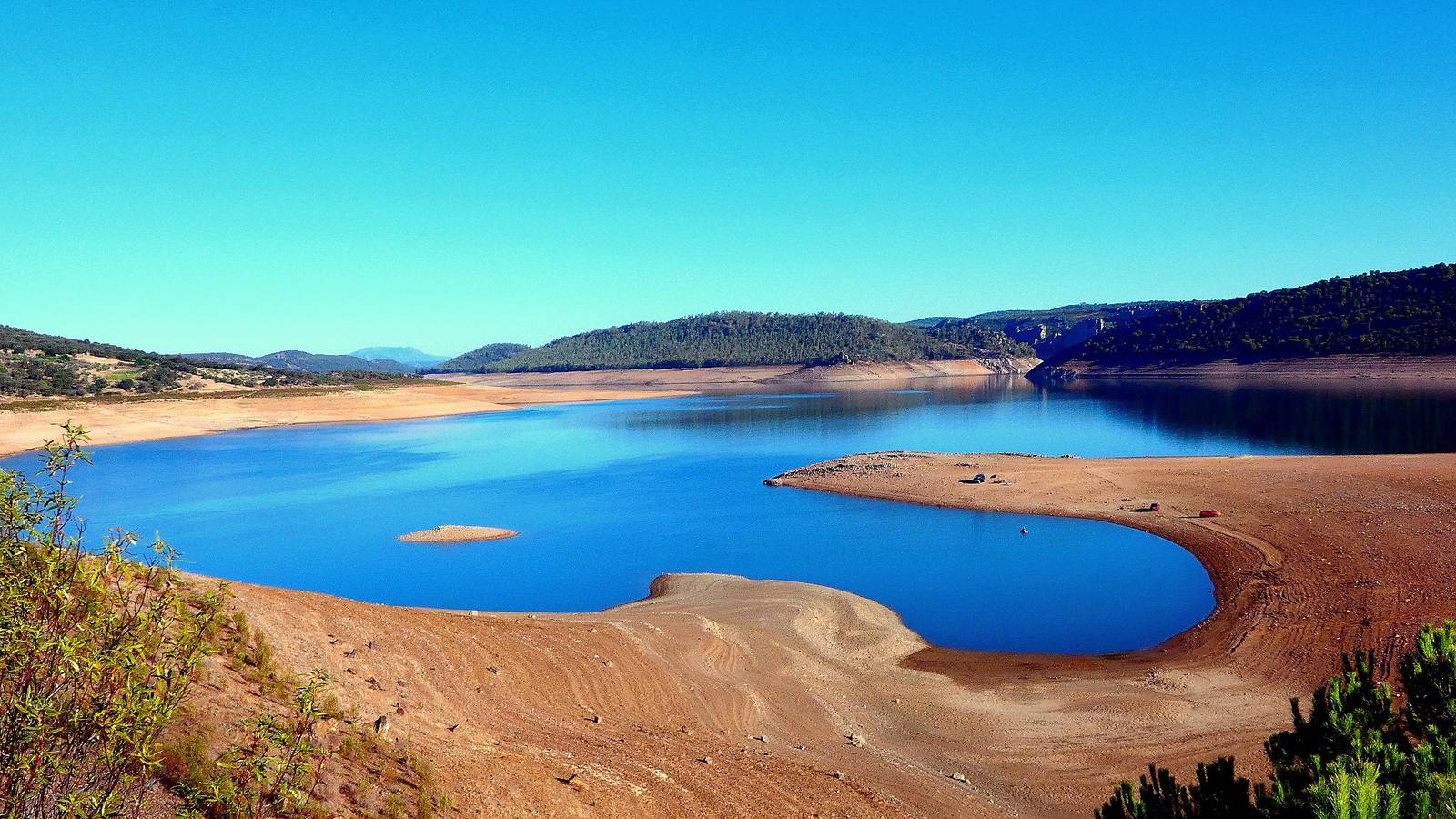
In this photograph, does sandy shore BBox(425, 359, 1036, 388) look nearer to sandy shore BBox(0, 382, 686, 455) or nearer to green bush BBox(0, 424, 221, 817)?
sandy shore BBox(0, 382, 686, 455)

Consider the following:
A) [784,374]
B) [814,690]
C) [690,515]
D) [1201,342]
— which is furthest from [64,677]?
[784,374]

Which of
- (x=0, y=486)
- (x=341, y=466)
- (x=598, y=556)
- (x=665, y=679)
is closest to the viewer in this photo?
(x=0, y=486)

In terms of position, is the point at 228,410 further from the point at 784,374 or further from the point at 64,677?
the point at 784,374

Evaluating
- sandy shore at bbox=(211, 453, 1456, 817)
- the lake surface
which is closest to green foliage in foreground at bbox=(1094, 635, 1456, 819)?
sandy shore at bbox=(211, 453, 1456, 817)

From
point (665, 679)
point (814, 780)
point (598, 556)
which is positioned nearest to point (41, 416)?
point (598, 556)

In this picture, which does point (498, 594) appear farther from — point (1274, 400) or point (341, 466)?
point (1274, 400)
